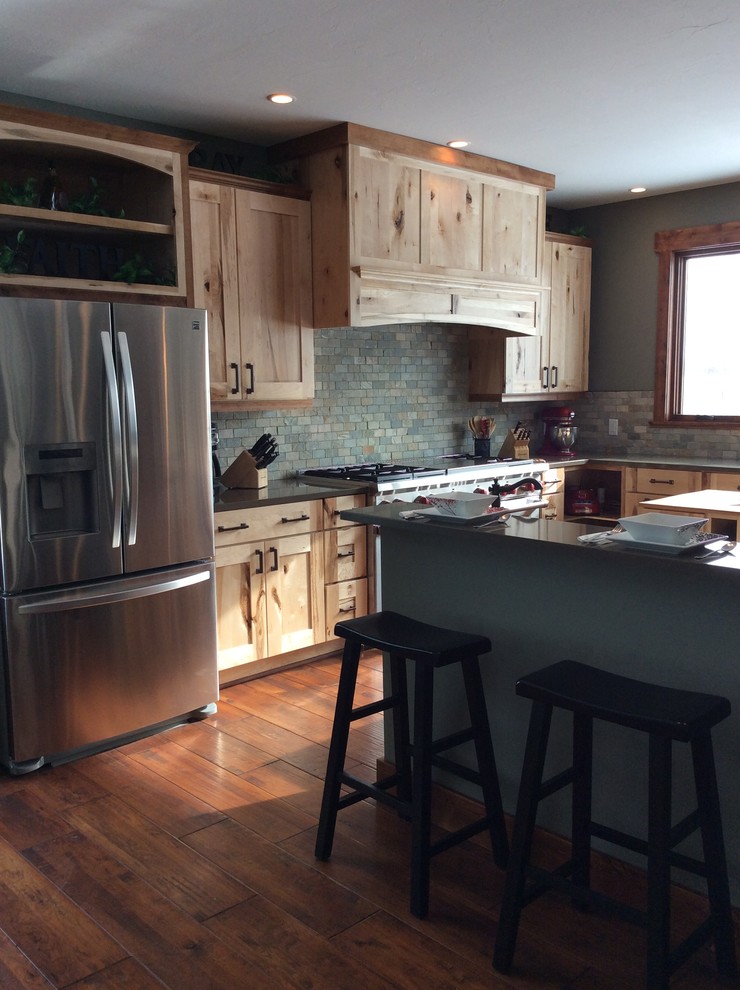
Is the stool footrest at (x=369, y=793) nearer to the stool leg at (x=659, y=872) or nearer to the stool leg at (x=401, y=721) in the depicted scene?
the stool leg at (x=401, y=721)

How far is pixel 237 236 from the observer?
4172 millimetres

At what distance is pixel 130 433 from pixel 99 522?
0.35 metres

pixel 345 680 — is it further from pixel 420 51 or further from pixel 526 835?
pixel 420 51

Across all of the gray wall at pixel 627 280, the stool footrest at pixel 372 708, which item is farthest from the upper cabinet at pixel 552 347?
the stool footrest at pixel 372 708

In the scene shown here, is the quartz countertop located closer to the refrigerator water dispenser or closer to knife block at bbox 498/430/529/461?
the refrigerator water dispenser

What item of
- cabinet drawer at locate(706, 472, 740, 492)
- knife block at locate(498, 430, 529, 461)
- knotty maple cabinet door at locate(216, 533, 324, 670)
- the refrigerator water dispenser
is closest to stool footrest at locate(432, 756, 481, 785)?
the refrigerator water dispenser

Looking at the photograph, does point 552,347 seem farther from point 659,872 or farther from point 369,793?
point 659,872

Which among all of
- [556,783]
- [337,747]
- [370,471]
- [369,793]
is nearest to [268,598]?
[370,471]

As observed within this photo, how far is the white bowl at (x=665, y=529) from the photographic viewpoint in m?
2.11

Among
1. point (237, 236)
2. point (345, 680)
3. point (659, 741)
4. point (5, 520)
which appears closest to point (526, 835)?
point (659, 741)

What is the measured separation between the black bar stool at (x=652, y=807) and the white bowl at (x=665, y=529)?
0.35 m

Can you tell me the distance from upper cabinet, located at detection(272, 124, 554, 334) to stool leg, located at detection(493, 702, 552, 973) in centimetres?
275

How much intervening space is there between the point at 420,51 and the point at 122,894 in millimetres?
3032

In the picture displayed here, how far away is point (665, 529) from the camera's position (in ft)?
7.00
